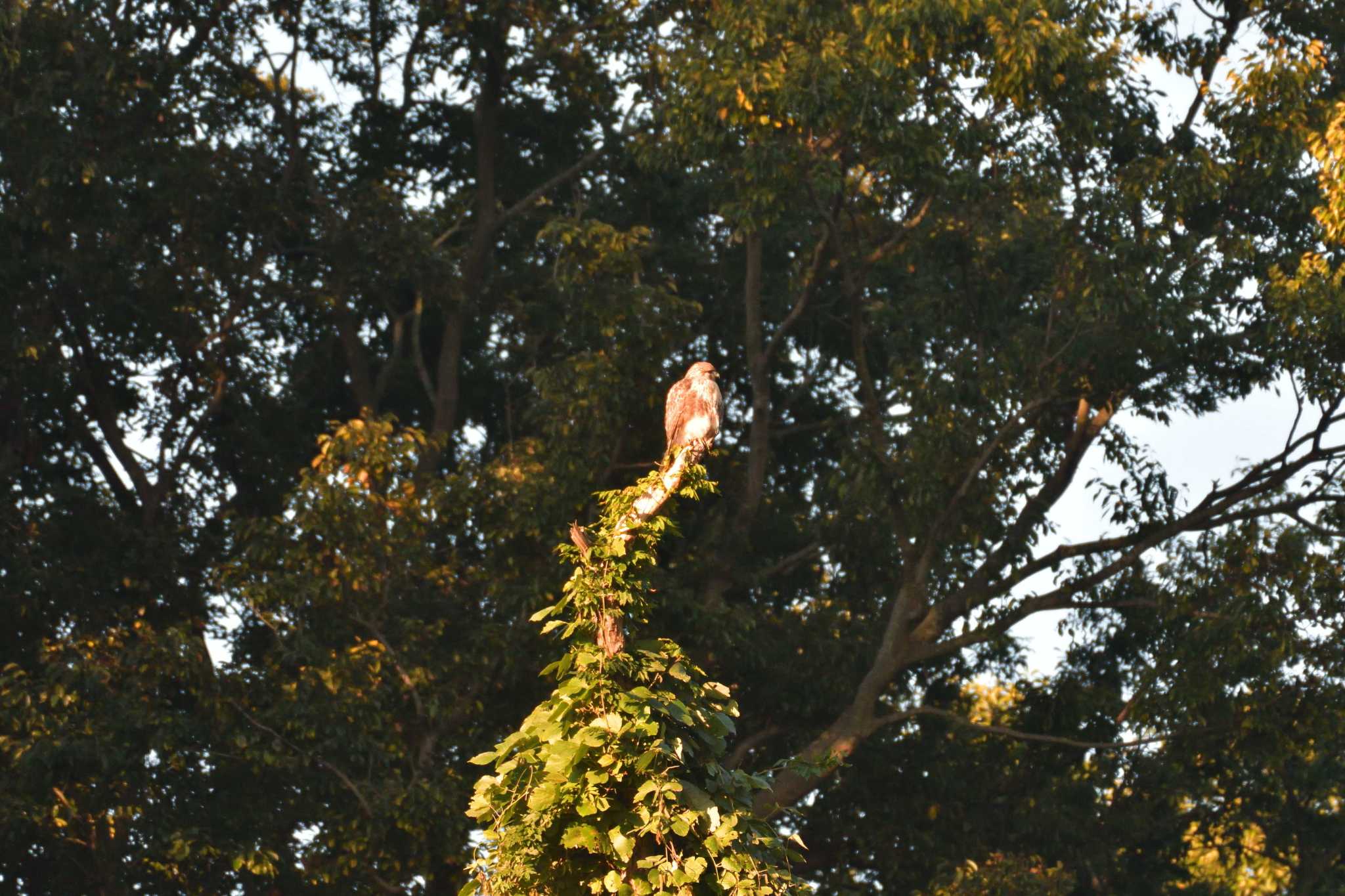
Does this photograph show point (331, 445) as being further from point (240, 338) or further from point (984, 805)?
point (984, 805)

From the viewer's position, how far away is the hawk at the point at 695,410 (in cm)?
674

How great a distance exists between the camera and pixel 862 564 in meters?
14.8

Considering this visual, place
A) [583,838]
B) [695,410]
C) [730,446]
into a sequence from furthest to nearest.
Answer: [730,446] < [695,410] < [583,838]

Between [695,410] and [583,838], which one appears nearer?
[583,838]

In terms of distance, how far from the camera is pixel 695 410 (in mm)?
6805

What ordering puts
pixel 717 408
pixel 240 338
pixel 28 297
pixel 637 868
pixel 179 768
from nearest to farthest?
pixel 637 868
pixel 717 408
pixel 179 768
pixel 28 297
pixel 240 338

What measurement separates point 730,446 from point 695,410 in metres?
7.90

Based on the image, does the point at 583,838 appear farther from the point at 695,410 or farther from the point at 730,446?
the point at 730,446

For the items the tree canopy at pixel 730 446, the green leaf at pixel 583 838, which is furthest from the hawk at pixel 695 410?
the tree canopy at pixel 730 446

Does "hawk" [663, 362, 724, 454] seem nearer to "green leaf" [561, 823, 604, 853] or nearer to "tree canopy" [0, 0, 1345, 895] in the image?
"green leaf" [561, 823, 604, 853]

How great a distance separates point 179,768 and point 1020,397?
644cm

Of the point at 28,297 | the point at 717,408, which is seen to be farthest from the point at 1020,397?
the point at 28,297

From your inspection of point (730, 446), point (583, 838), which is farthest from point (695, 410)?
point (730, 446)

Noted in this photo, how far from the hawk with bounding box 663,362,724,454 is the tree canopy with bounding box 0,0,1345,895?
3957 mm
